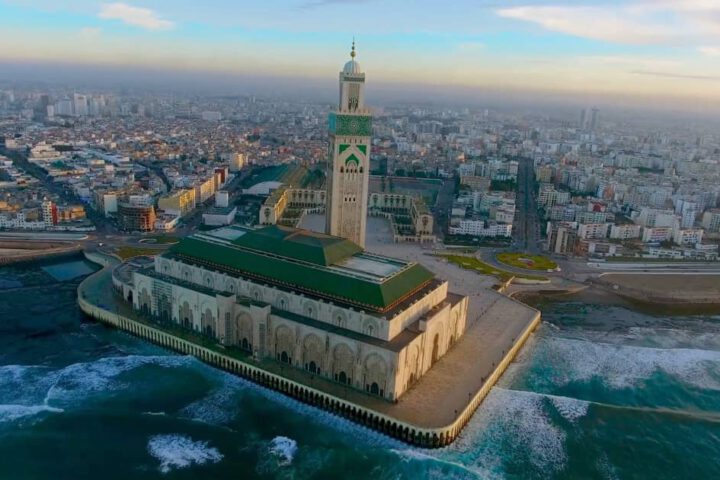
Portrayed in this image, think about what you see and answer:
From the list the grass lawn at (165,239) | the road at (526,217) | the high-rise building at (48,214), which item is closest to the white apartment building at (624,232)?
the road at (526,217)

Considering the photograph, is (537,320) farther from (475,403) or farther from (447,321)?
(475,403)

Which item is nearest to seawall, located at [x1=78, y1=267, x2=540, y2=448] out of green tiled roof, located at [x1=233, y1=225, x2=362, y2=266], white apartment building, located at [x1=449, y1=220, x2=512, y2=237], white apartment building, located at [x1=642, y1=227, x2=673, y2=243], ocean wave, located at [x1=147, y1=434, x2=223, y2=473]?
ocean wave, located at [x1=147, y1=434, x2=223, y2=473]

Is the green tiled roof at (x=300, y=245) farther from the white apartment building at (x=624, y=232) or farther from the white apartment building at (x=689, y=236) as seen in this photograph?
the white apartment building at (x=689, y=236)

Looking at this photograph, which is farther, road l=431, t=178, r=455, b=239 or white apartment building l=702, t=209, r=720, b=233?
white apartment building l=702, t=209, r=720, b=233

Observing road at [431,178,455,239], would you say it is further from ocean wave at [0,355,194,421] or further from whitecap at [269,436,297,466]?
whitecap at [269,436,297,466]

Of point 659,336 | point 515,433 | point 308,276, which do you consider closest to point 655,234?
point 659,336

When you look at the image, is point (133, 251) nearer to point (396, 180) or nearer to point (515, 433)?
point (515, 433)
